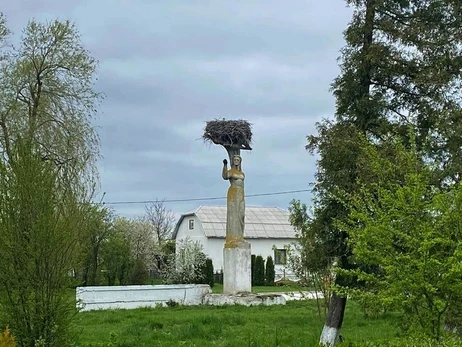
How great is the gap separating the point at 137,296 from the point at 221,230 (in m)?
29.7

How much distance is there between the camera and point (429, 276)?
26.9 feet

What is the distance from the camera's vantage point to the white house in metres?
53.6

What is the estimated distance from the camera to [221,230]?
53.9 m

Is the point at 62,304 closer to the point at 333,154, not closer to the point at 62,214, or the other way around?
the point at 62,214

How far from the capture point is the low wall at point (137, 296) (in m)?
23.5

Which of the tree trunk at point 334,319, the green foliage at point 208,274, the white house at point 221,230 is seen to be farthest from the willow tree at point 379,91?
the white house at point 221,230

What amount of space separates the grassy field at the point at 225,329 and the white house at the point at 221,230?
105ft

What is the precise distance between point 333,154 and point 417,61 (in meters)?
2.42

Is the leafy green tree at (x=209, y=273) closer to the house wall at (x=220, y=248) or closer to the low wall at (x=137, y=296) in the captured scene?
the house wall at (x=220, y=248)

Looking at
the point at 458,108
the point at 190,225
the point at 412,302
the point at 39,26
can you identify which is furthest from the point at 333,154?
the point at 190,225

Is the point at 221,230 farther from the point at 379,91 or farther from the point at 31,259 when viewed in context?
the point at 31,259

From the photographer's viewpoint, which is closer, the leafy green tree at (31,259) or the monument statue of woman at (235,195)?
the leafy green tree at (31,259)

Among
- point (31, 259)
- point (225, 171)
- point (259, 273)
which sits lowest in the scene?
point (31, 259)

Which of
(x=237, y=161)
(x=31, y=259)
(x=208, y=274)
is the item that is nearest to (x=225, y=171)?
A: (x=237, y=161)
